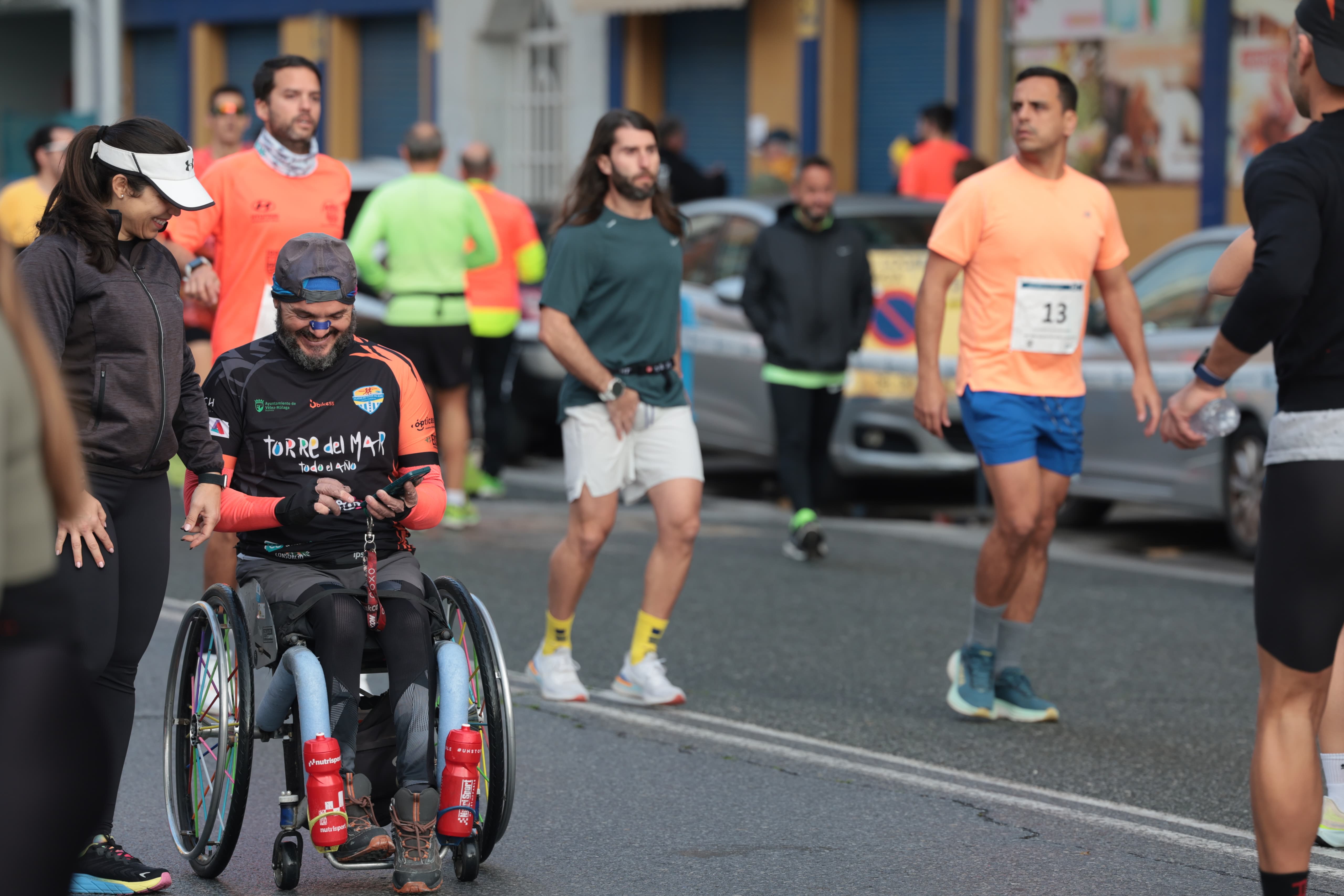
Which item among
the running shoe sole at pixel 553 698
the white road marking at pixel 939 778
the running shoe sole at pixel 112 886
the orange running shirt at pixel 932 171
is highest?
the orange running shirt at pixel 932 171

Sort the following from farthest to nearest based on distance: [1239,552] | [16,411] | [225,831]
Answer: [1239,552] → [225,831] → [16,411]

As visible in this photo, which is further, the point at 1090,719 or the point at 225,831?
the point at 1090,719

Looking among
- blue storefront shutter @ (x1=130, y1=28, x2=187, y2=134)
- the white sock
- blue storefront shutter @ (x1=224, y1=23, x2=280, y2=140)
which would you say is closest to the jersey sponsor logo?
the white sock

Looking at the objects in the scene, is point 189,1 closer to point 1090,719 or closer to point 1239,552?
point 1239,552

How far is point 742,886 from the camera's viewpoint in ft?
16.0

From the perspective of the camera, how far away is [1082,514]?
1149 cm

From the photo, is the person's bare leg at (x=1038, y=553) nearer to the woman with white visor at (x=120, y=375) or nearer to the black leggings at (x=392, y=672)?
the black leggings at (x=392, y=672)

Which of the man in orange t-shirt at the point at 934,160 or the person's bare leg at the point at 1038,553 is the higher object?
the man in orange t-shirt at the point at 934,160

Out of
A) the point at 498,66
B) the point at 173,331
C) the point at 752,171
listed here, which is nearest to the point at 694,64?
the point at 752,171

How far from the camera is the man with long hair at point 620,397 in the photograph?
Answer: 269 inches

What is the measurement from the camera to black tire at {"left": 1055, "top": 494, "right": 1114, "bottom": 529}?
37.5 feet

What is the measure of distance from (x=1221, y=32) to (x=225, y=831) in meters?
14.2

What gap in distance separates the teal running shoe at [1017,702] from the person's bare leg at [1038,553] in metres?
0.20

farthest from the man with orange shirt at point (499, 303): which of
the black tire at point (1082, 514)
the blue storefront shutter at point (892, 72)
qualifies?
the blue storefront shutter at point (892, 72)
